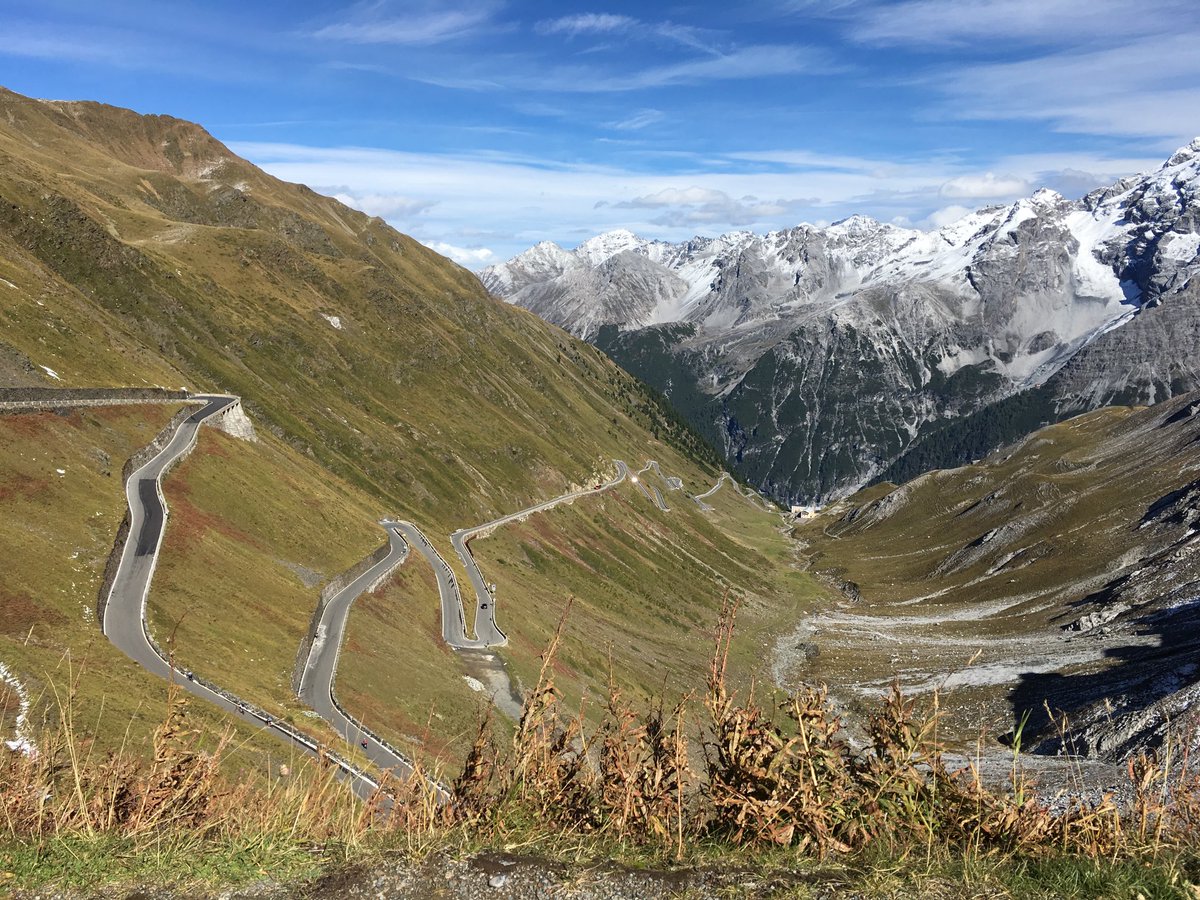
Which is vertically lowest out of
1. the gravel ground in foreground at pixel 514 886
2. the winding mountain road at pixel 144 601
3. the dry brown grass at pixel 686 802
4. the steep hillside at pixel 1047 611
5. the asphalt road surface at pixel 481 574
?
the steep hillside at pixel 1047 611

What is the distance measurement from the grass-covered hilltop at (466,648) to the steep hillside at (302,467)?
0.53 metres

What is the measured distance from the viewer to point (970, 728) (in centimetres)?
7562

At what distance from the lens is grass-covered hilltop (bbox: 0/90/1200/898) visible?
8.75 m

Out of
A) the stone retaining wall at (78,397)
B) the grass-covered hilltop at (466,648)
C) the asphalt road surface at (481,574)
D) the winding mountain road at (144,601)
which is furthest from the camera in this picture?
the asphalt road surface at (481,574)

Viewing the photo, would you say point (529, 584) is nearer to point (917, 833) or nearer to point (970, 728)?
point (970, 728)

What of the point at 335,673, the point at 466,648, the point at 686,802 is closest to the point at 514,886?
the point at 686,802

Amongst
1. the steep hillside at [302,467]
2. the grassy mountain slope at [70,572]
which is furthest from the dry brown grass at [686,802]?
the grassy mountain slope at [70,572]

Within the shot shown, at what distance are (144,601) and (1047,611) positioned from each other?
4691 inches

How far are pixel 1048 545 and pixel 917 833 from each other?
159 metres

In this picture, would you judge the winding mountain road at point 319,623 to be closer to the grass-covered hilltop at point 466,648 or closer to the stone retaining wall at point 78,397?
the grass-covered hilltop at point 466,648

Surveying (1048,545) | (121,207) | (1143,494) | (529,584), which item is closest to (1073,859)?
(529,584)

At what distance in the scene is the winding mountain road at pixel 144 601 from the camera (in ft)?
116

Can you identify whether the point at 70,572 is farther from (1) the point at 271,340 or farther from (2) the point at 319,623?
(1) the point at 271,340

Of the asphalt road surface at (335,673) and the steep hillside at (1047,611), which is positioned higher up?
the asphalt road surface at (335,673)
